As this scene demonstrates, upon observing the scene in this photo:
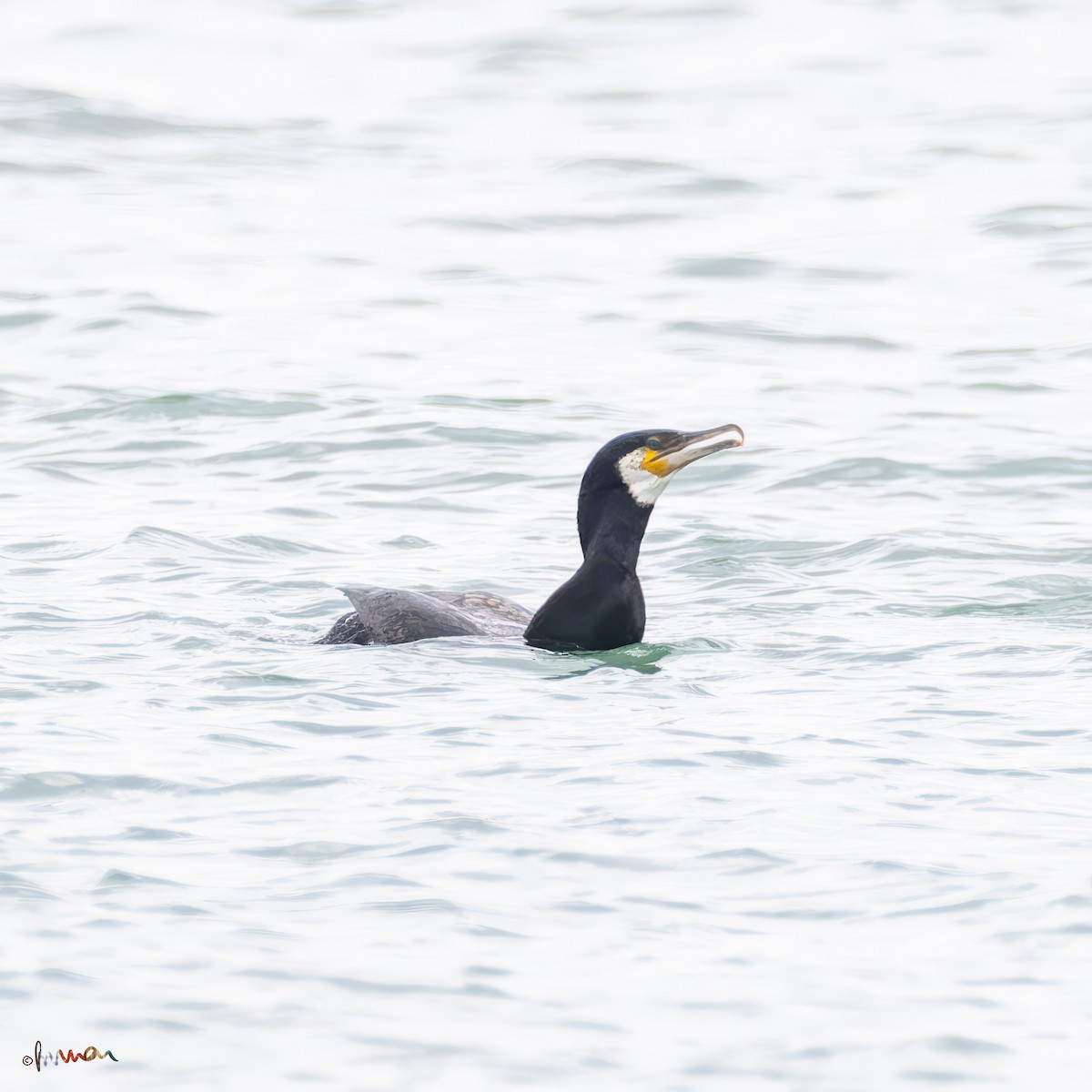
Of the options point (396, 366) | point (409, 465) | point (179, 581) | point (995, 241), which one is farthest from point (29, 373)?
point (995, 241)

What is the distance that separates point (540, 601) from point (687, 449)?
2.12 meters

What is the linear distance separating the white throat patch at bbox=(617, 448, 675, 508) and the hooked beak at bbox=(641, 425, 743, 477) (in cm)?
3

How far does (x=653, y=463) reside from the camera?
29.7ft

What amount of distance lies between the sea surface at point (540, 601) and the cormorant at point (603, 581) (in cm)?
16

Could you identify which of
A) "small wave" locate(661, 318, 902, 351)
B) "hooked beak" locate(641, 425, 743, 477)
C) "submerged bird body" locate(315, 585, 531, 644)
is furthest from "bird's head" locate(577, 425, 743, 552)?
"small wave" locate(661, 318, 902, 351)

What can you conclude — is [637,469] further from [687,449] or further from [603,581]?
[603,581]

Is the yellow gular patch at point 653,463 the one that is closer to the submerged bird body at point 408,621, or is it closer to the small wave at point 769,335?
the submerged bird body at point 408,621

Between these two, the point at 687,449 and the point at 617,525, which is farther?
the point at 617,525

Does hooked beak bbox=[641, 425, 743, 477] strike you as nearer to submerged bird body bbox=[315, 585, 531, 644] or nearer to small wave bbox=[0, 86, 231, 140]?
submerged bird body bbox=[315, 585, 531, 644]

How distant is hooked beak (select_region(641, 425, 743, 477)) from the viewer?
8945 mm

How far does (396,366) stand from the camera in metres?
16.7

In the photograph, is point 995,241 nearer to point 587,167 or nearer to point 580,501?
point 587,167

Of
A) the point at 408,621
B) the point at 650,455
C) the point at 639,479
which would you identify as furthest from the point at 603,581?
the point at 408,621

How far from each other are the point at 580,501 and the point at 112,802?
328 centimetres
